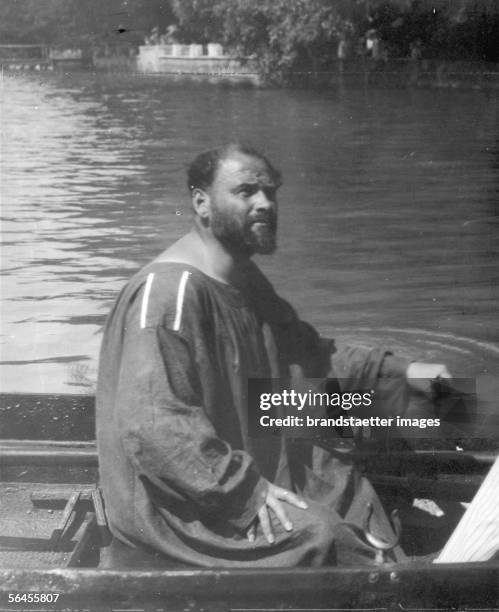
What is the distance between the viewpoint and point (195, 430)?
6.03 feet

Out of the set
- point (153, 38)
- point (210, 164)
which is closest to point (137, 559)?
point (210, 164)

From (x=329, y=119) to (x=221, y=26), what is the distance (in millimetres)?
914

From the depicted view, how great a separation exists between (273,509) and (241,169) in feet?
2.65

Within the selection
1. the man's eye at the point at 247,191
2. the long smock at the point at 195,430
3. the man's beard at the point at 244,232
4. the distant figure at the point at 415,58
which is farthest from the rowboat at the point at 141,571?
the distant figure at the point at 415,58

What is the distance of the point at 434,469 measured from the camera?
112 inches

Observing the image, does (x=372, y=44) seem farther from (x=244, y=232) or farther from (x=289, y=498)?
(x=289, y=498)

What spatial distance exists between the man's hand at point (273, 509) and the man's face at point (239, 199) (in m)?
0.60

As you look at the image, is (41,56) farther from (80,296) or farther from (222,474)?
(222,474)

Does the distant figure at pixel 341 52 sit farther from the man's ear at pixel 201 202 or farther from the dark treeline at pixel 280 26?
the man's ear at pixel 201 202

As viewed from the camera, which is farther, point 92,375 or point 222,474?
point 92,375

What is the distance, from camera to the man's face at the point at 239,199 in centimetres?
203

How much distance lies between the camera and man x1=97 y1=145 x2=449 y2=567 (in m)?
1.85

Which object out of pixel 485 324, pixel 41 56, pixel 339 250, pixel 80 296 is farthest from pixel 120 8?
pixel 485 324

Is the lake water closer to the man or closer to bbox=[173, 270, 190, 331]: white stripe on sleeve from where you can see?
the man
